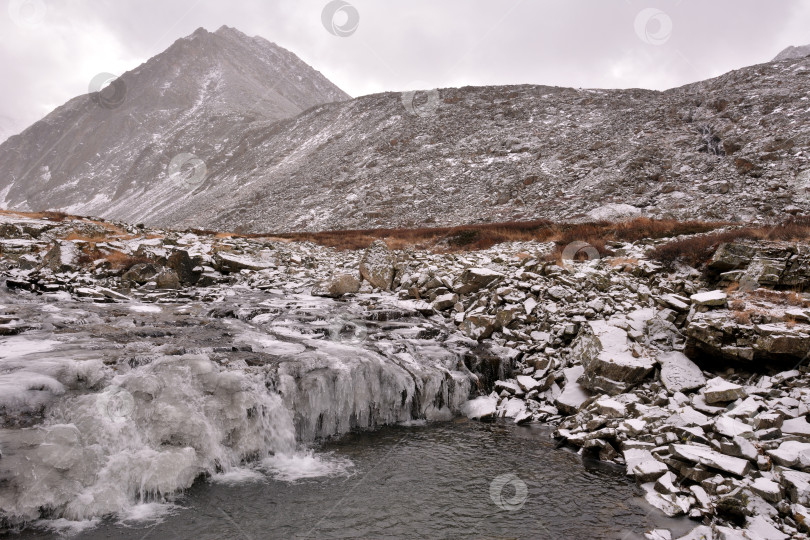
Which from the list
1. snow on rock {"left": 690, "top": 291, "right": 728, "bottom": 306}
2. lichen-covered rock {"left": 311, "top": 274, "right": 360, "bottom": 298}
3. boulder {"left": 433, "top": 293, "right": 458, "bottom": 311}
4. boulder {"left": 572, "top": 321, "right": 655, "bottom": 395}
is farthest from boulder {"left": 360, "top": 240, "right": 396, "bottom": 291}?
snow on rock {"left": 690, "top": 291, "right": 728, "bottom": 306}

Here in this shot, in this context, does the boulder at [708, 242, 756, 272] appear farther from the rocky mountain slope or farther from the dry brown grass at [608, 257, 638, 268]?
the rocky mountain slope

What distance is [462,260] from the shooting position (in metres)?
18.7

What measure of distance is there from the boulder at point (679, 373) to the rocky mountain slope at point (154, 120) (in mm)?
Answer: 85159

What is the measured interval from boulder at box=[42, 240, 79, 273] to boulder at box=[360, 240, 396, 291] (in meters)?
12.1

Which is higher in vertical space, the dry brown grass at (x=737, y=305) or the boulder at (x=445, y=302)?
the dry brown grass at (x=737, y=305)

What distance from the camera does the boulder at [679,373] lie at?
8.54 metres

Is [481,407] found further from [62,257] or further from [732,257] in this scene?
[62,257]

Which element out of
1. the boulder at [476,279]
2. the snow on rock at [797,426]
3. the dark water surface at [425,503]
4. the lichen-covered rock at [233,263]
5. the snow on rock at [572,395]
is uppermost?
the lichen-covered rock at [233,263]

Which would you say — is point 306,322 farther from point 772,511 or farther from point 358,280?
point 772,511

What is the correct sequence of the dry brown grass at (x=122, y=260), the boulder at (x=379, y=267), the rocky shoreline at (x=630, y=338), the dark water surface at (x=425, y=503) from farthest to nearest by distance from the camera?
the dry brown grass at (x=122, y=260)
the boulder at (x=379, y=267)
the rocky shoreline at (x=630, y=338)
the dark water surface at (x=425, y=503)

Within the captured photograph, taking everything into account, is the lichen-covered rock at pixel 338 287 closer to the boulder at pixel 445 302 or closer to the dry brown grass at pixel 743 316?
the boulder at pixel 445 302

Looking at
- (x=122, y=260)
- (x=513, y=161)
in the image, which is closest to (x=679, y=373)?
(x=122, y=260)

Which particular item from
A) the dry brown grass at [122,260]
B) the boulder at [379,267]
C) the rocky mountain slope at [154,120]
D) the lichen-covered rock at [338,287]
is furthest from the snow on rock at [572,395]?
the rocky mountain slope at [154,120]

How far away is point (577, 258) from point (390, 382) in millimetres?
10128
